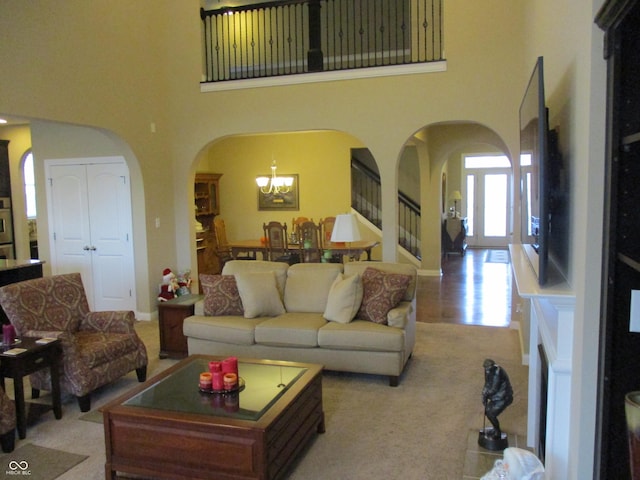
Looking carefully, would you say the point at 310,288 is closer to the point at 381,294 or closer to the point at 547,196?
the point at 381,294

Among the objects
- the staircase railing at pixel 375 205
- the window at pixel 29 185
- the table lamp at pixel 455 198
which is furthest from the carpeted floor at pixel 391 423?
the table lamp at pixel 455 198

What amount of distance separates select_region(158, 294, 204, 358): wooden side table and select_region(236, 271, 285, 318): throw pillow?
65 cm

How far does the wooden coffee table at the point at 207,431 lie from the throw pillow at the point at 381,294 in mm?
1401

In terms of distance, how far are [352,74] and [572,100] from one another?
464 centimetres

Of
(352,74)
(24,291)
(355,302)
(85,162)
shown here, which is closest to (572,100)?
(355,302)

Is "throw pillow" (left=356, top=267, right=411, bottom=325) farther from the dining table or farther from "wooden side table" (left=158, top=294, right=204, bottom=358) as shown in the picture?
the dining table

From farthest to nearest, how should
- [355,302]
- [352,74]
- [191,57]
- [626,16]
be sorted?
1. [191,57]
2. [352,74]
3. [355,302]
4. [626,16]

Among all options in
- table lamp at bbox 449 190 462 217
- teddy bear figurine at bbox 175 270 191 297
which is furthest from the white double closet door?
table lamp at bbox 449 190 462 217

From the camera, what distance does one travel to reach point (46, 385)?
413cm

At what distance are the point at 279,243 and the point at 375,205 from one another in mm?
3206

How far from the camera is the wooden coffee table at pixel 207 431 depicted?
2.77 metres

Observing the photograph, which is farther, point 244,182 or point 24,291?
point 244,182

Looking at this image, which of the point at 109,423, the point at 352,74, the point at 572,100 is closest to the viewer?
the point at 572,100

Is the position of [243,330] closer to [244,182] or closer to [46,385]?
[46,385]
